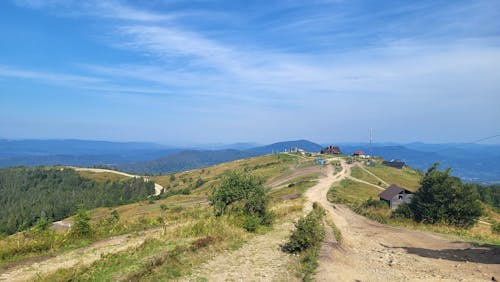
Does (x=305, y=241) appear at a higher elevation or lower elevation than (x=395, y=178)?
A: higher

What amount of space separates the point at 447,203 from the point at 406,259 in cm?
2238

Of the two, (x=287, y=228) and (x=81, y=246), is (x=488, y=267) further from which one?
(x=81, y=246)

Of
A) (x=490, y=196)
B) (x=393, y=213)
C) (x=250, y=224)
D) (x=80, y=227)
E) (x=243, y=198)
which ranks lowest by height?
(x=490, y=196)

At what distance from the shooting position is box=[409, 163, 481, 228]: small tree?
1378 inches

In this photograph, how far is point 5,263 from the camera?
17016mm

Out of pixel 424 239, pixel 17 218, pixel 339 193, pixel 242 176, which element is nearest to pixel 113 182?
pixel 17 218

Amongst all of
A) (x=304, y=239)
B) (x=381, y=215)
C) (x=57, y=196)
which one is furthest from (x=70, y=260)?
(x=57, y=196)

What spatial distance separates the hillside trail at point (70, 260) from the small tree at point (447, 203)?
30.3 meters

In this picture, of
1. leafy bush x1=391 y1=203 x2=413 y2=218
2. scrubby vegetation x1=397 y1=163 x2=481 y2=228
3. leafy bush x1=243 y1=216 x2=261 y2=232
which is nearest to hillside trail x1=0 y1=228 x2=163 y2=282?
leafy bush x1=243 y1=216 x2=261 y2=232

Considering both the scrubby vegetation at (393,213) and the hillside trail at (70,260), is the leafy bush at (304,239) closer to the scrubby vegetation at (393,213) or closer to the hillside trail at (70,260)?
the hillside trail at (70,260)

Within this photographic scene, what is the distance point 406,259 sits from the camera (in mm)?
17625

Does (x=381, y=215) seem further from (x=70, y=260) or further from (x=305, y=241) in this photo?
(x=70, y=260)

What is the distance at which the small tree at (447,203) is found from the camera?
3500 centimetres

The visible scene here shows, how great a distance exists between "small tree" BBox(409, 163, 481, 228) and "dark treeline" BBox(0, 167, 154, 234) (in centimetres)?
11421
